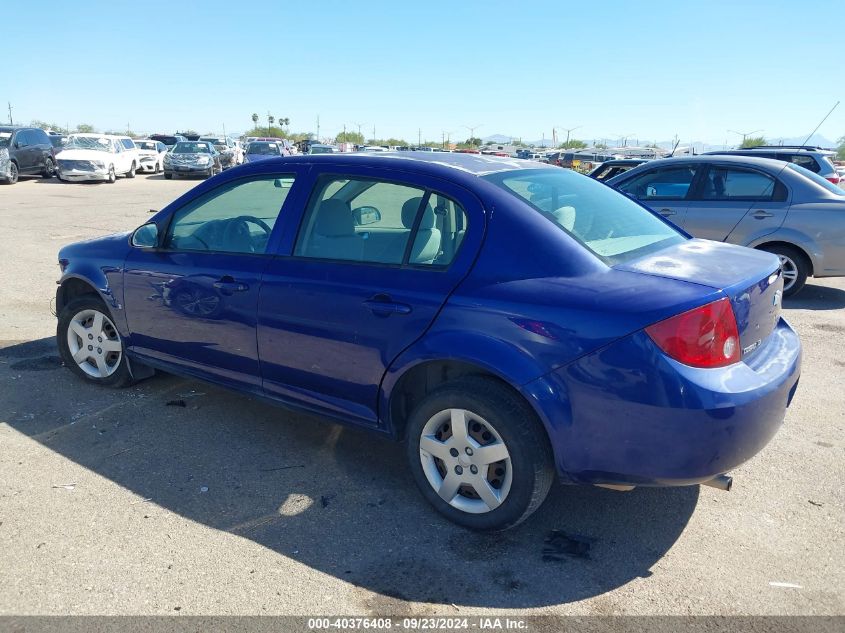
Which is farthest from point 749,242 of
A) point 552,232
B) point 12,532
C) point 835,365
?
point 12,532

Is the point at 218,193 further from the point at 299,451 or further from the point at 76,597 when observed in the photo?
the point at 76,597

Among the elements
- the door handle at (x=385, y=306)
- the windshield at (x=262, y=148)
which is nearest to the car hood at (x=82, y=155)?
the windshield at (x=262, y=148)

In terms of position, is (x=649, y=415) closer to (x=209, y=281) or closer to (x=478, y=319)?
(x=478, y=319)

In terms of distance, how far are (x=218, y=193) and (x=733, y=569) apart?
3.41 m

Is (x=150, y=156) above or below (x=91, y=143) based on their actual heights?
below

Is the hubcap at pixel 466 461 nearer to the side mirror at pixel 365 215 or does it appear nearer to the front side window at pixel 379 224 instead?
the front side window at pixel 379 224

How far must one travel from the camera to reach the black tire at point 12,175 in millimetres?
22422

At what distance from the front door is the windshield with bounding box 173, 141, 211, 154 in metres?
26.7

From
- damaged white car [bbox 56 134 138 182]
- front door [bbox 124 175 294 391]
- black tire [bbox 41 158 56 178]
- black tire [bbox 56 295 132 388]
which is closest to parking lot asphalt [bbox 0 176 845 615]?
black tire [bbox 56 295 132 388]

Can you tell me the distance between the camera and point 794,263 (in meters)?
7.89

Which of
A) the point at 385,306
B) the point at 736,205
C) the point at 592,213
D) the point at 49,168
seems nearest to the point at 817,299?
the point at 736,205

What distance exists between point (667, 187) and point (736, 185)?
0.77m

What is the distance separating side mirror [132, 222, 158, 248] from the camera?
445 cm

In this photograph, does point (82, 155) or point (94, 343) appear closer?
point (94, 343)
